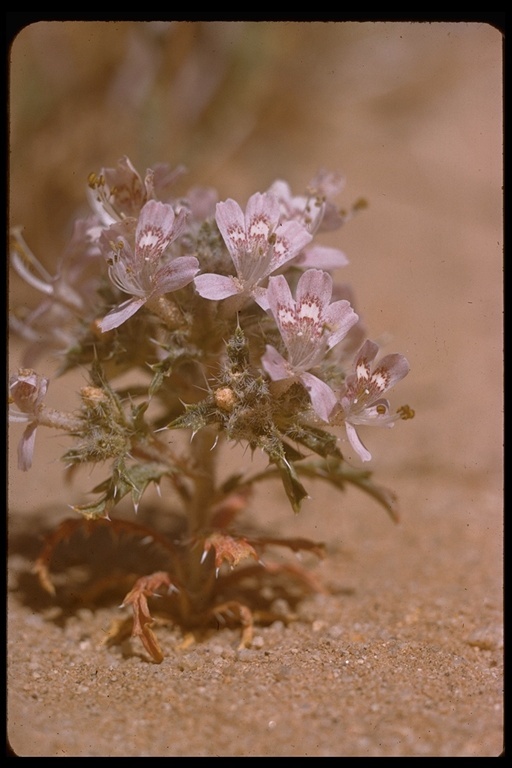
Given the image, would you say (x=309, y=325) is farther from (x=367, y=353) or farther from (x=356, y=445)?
(x=356, y=445)

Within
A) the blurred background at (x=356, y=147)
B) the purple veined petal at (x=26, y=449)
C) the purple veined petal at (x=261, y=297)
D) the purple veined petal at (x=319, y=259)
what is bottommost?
the blurred background at (x=356, y=147)

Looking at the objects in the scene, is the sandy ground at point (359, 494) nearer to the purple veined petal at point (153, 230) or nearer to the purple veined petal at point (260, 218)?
the purple veined petal at point (153, 230)

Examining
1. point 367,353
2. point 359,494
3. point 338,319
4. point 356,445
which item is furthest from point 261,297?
point 359,494

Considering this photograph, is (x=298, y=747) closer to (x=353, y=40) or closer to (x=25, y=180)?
(x=25, y=180)

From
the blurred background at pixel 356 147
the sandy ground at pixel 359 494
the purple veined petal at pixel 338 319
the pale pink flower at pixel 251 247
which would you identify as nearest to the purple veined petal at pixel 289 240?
the pale pink flower at pixel 251 247

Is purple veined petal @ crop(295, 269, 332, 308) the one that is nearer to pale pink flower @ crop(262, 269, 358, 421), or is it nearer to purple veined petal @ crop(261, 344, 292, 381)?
pale pink flower @ crop(262, 269, 358, 421)

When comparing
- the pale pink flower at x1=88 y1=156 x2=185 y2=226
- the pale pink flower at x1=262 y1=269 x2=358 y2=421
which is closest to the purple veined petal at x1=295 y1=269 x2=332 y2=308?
the pale pink flower at x1=262 y1=269 x2=358 y2=421

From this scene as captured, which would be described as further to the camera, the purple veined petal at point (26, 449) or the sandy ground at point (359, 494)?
the purple veined petal at point (26, 449)

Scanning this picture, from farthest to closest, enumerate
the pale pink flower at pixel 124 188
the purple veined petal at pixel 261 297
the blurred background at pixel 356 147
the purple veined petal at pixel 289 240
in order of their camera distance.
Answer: the blurred background at pixel 356 147 < the pale pink flower at pixel 124 188 < the purple veined petal at pixel 289 240 < the purple veined petal at pixel 261 297

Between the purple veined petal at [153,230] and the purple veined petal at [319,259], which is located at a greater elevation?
the purple veined petal at [153,230]
